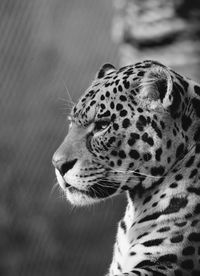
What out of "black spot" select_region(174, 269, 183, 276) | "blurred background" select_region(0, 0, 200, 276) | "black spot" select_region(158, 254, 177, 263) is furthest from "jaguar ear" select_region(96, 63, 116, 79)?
"blurred background" select_region(0, 0, 200, 276)

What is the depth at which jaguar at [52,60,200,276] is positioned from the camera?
5.68 metres

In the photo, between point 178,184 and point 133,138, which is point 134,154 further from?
point 178,184

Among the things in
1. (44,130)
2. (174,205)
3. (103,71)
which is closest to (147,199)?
(174,205)

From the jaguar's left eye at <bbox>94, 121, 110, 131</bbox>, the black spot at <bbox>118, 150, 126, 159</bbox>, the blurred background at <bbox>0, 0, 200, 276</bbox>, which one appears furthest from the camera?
the blurred background at <bbox>0, 0, 200, 276</bbox>

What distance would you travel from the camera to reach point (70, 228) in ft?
49.9

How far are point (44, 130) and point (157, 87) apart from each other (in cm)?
921

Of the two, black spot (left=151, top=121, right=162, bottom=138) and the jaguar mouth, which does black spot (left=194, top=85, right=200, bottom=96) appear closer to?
black spot (left=151, top=121, right=162, bottom=138)

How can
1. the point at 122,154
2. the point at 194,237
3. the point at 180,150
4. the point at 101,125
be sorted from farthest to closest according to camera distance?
1. the point at 101,125
2. the point at 122,154
3. the point at 180,150
4. the point at 194,237

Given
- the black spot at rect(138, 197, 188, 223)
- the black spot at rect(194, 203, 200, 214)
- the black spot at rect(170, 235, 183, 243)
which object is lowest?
the black spot at rect(170, 235, 183, 243)

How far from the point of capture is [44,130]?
1491 cm

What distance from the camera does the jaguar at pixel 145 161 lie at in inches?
223

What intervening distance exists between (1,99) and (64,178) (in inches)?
387

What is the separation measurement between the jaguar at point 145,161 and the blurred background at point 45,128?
8.22 meters

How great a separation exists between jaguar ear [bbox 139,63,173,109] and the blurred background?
841 cm
